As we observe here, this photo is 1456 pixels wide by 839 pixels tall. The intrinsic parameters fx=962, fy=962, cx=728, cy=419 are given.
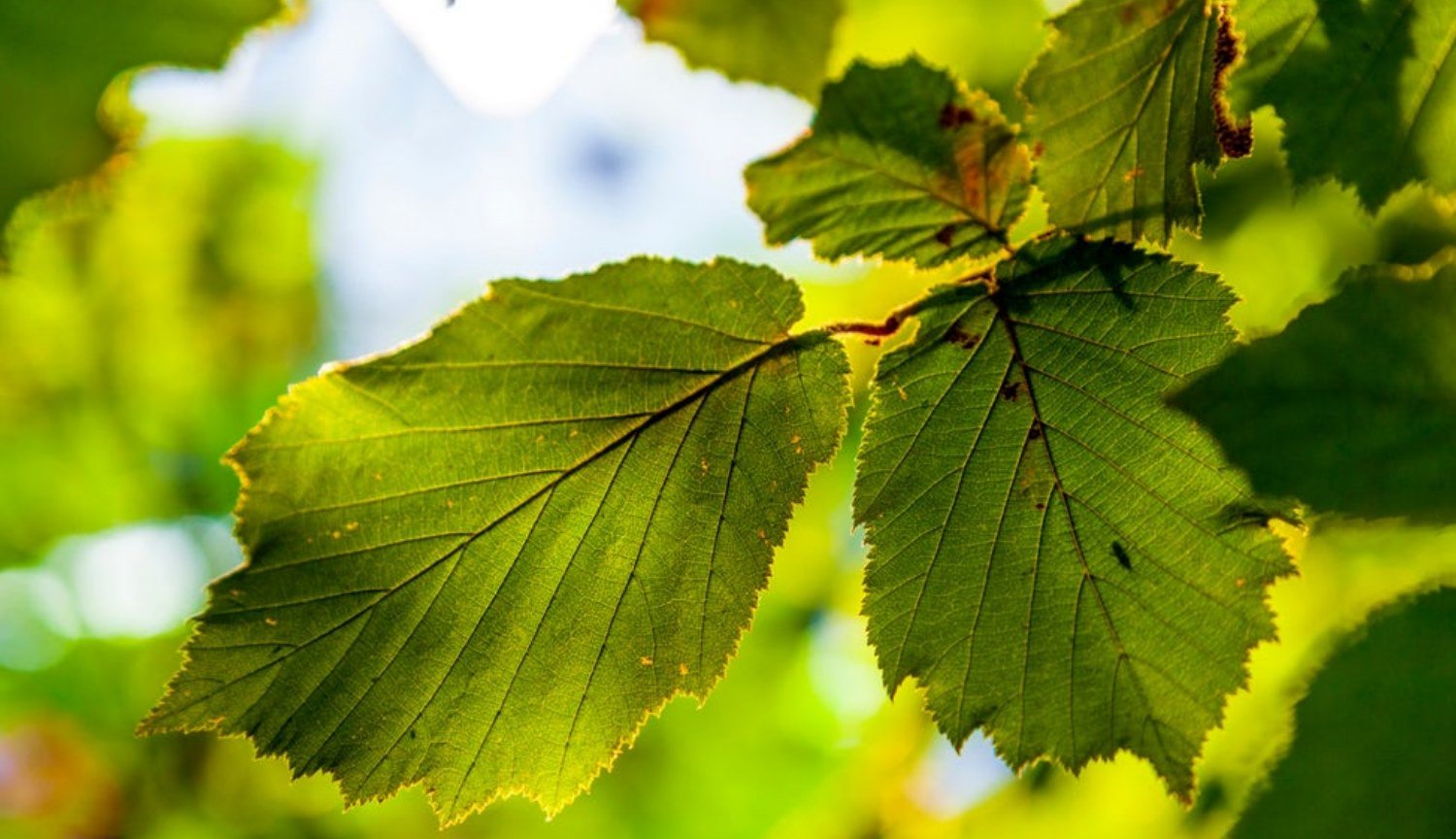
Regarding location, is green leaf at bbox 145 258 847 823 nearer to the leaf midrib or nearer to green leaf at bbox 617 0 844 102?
the leaf midrib

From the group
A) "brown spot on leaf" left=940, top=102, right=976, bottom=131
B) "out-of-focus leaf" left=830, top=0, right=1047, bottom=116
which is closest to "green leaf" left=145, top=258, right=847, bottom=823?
"brown spot on leaf" left=940, top=102, right=976, bottom=131

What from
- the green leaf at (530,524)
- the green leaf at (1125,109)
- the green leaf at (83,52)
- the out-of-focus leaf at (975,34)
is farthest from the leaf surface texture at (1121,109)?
the out-of-focus leaf at (975,34)

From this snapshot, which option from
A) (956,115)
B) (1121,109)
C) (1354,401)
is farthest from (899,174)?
(1354,401)

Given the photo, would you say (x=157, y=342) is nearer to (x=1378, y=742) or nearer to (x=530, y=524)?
(x=530, y=524)

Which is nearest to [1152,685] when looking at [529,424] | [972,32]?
[529,424]

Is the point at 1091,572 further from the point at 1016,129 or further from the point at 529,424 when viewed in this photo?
the point at 529,424

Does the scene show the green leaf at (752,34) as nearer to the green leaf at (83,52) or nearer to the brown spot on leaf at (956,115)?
the brown spot on leaf at (956,115)
